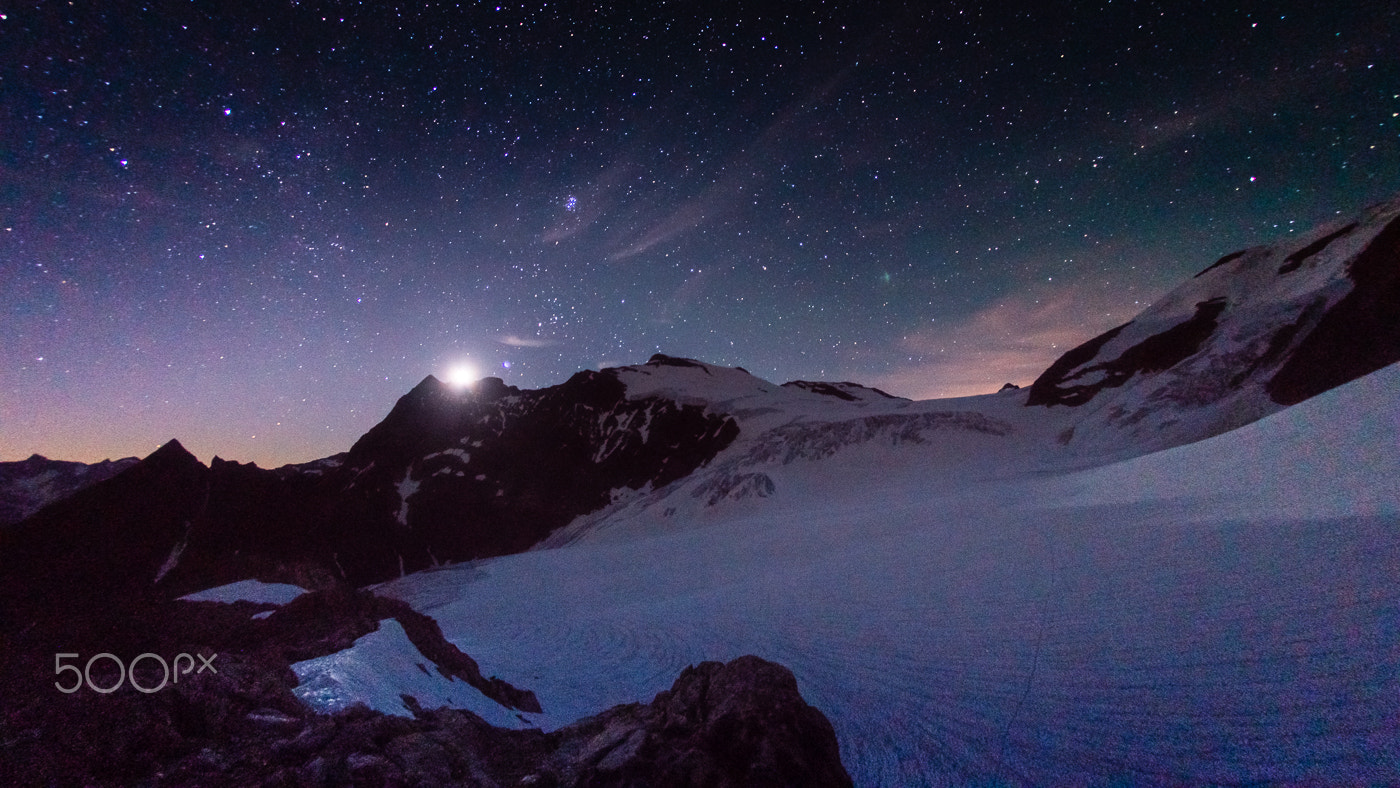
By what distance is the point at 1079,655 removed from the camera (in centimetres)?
598

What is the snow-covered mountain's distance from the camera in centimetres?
439

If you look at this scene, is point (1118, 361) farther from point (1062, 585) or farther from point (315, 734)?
point (315, 734)

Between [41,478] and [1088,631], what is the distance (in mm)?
203570

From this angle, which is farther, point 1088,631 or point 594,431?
point 594,431

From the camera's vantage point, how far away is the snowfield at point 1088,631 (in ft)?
13.4

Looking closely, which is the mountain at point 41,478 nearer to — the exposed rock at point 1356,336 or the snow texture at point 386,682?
the snow texture at point 386,682

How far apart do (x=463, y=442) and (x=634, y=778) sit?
3209 inches

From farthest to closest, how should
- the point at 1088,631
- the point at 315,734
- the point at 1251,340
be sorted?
the point at 1251,340, the point at 1088,631, the point at 315,734

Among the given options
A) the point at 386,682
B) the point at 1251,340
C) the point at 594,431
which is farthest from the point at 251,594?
the point at 594,431

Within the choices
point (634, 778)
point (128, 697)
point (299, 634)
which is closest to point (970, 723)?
point (634, 778)

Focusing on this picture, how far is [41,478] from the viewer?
401 ft

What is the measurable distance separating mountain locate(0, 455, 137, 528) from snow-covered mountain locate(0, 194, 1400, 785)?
97.9 m

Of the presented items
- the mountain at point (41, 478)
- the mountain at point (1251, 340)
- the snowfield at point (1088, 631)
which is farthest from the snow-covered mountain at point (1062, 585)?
the mountain at point (41, 478)

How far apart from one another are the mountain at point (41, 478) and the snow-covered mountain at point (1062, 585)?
97.9 metres
